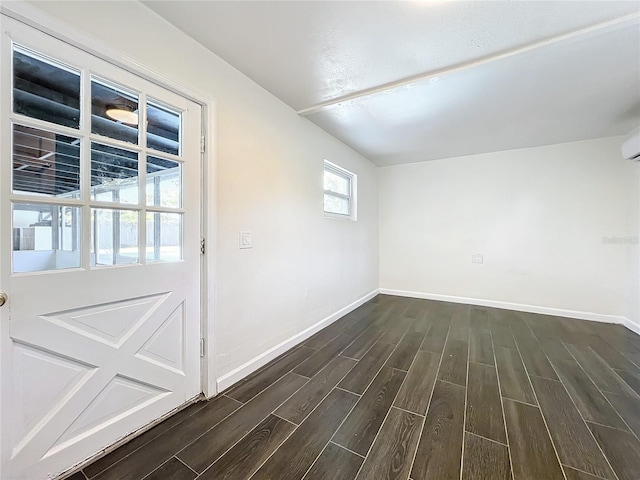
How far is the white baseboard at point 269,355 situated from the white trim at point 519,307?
5.57ft

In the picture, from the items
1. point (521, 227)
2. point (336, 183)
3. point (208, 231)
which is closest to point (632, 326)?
point (521, 227)

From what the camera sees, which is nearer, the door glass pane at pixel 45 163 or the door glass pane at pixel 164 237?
the door glass pane at pixel 45 163

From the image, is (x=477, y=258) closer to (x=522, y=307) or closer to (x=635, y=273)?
(x=522, y=307)

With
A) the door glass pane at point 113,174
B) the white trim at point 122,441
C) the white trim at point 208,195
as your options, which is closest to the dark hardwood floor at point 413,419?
the white trim at point 122,441

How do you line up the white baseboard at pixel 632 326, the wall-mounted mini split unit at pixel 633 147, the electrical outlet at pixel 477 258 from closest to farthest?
the wall-mounted mini split unit at pixel 633 147 < the white baseboard at pixel 632 326 < the electrical outlet at pixel 477 258

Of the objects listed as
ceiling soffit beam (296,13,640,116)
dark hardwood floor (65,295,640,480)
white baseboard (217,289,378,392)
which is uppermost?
ceiling soffit beam (296,13,640,116)

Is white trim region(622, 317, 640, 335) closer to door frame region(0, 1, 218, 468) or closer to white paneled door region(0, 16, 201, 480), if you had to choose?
door frame region(0, 1, 218, 468)

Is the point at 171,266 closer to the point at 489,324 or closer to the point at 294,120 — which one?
the point at 294,120

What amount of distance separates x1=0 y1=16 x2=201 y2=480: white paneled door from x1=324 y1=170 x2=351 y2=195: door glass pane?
6.72 feet

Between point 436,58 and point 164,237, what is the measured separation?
2.24 m

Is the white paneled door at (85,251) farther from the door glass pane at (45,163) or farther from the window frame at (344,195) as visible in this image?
the window frame at (344,195)

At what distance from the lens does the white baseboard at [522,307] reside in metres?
3.45

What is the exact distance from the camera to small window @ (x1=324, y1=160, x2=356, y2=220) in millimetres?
3551

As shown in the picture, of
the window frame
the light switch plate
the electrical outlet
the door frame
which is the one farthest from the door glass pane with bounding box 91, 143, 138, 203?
the electrical outlet
